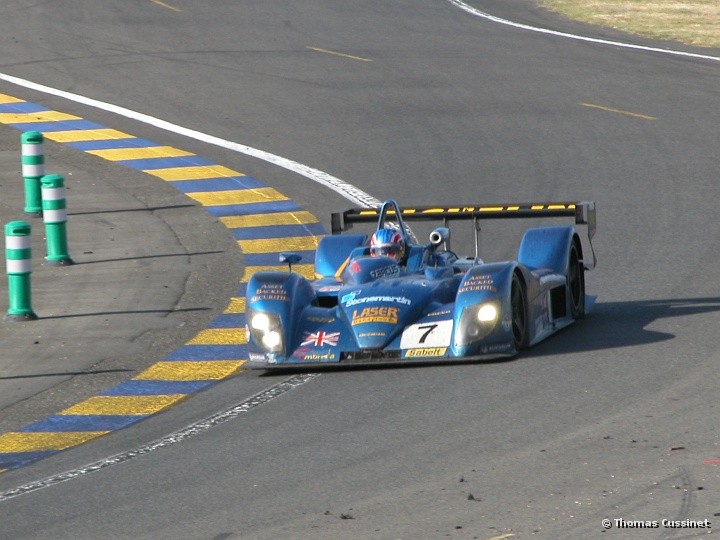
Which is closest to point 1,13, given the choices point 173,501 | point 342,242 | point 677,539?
point 342,242

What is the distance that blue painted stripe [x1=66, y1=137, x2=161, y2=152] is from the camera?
19.4 meters

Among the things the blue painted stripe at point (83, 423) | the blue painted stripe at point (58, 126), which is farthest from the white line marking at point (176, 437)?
the blue painted stripe at point (58, 126)

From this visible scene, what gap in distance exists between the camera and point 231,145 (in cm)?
1938

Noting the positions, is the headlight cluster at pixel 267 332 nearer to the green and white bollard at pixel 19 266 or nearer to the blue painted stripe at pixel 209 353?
the blue painted stripe at pixel 209 353

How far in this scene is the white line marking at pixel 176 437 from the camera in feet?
27.6

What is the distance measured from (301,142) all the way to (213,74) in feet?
14.5

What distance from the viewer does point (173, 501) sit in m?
7.80

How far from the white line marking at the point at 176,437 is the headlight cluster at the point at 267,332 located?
0.27 meters

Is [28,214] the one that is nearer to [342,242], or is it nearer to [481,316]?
[342,242]

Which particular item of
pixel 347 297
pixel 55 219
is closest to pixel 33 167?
pixel 55 219

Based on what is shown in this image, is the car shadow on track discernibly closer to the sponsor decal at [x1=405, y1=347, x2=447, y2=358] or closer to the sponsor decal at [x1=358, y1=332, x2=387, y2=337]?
the sponsor decal at [x1=405, y1=347, x2=447, y2=358]

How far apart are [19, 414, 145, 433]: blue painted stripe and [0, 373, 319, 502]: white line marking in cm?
65

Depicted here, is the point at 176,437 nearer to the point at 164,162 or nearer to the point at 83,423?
the point at 83,423

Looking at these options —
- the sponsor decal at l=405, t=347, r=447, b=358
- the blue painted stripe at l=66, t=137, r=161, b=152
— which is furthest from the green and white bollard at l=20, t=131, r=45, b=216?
the sponsor decal at l=405, t=347, r=447, b=358
